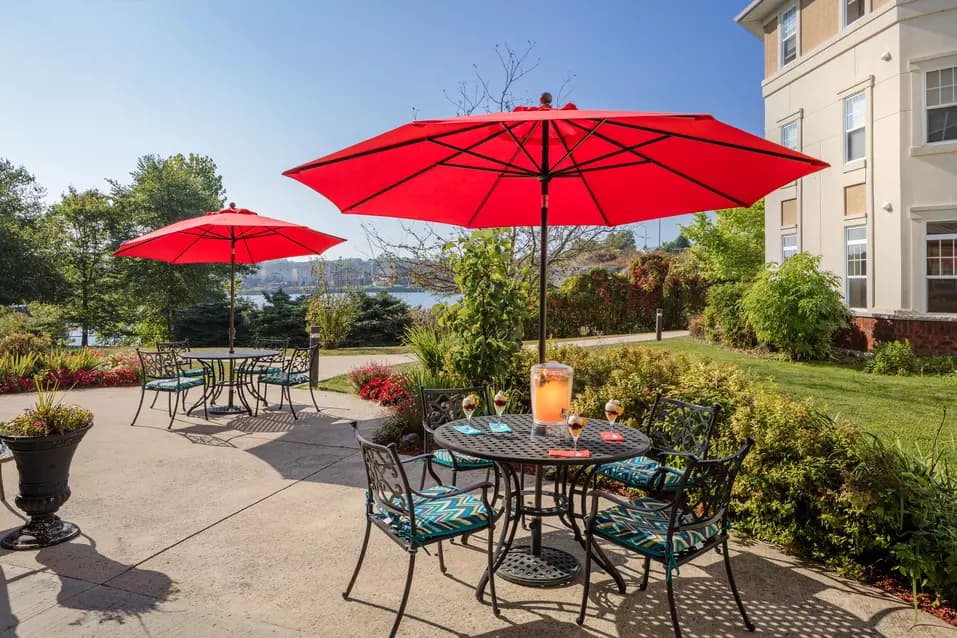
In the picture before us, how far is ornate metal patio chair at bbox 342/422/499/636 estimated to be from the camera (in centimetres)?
271

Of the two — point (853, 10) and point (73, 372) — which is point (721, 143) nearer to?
point (73, 372)

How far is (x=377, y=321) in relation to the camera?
2109 centimetres

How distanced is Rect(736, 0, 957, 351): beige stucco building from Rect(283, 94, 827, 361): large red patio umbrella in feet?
35.5

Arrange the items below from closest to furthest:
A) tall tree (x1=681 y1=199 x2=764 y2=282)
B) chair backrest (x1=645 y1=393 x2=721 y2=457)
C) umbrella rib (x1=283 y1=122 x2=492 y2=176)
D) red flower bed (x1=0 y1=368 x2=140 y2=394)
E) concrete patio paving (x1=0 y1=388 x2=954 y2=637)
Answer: concrete patio paving (x1=0 y1=388 x2=954 y2=637) → umbrella rib (x1=283 y1=122 x2=492 y2=176) → chair backrest (x1=645 y1=393 x2=721 y2=457) → red flower bed (x1=0 y1=368 x2=140 y2=394) → tall tree (x1=681 y1=199 x2=764 y2=282)

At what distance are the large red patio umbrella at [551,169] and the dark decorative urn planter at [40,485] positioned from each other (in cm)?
234

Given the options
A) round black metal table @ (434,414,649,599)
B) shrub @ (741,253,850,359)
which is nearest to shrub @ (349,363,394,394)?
round black metal table @ (434,414,649,599)

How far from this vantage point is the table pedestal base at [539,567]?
10.4ft

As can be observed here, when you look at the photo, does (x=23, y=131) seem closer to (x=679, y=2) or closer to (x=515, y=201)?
(x=515, y=201)

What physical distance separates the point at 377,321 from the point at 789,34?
15878 millimetres

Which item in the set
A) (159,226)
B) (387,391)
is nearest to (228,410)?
(387,391)

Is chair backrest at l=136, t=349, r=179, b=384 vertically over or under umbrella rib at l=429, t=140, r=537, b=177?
under

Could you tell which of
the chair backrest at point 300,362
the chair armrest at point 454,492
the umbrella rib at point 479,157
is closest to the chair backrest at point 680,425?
the chair armrest at point 454,492

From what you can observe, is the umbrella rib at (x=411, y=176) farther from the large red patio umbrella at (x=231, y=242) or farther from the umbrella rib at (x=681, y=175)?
the large red patio umbrella at (x=231, y=242)

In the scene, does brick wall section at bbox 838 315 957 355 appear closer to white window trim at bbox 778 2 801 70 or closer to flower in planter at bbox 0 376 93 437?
white window trim at bbox 778 2 801 70
